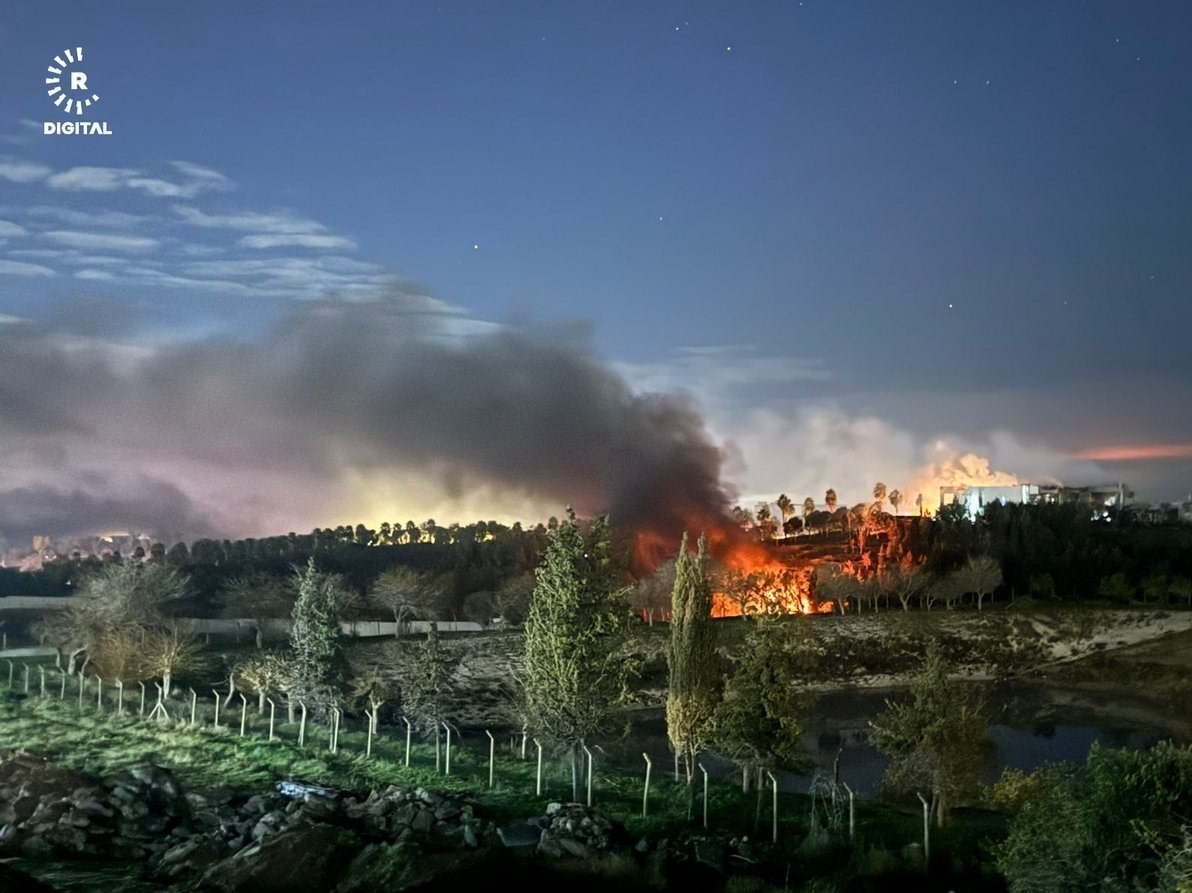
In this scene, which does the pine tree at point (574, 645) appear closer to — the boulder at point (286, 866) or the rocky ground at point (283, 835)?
the rocky ground at point (283, 835)

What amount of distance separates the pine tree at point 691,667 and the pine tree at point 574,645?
6.68 ft

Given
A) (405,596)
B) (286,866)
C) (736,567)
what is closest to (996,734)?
(286,866)

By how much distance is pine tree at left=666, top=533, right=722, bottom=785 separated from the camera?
3616 cm

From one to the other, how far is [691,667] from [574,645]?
14.7 feet

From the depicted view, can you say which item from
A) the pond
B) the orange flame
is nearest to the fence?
the pond

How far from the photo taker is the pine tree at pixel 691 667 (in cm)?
3616

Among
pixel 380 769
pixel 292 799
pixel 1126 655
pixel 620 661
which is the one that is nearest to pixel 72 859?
pixel 292 799

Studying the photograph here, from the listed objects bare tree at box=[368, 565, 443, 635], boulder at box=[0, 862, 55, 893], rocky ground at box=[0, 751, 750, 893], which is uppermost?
bare tree at box=[368, 565, 443, 635]

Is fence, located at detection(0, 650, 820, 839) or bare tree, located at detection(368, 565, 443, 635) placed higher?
bare tree, located at detection(368, 565, 443, 635)

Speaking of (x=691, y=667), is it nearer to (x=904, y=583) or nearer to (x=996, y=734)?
(x=996, y=734)

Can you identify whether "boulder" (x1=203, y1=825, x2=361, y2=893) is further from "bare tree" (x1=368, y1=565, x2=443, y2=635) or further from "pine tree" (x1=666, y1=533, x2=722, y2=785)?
"bare tree" (x1=368, y1=565, x2=443, y2=635)

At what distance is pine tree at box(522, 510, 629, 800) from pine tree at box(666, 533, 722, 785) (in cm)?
203

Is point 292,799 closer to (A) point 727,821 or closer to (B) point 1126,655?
(A) point 727,821

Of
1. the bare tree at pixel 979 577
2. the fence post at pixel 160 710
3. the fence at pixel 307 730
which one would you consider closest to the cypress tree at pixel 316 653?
the fence at pixel 307 730
